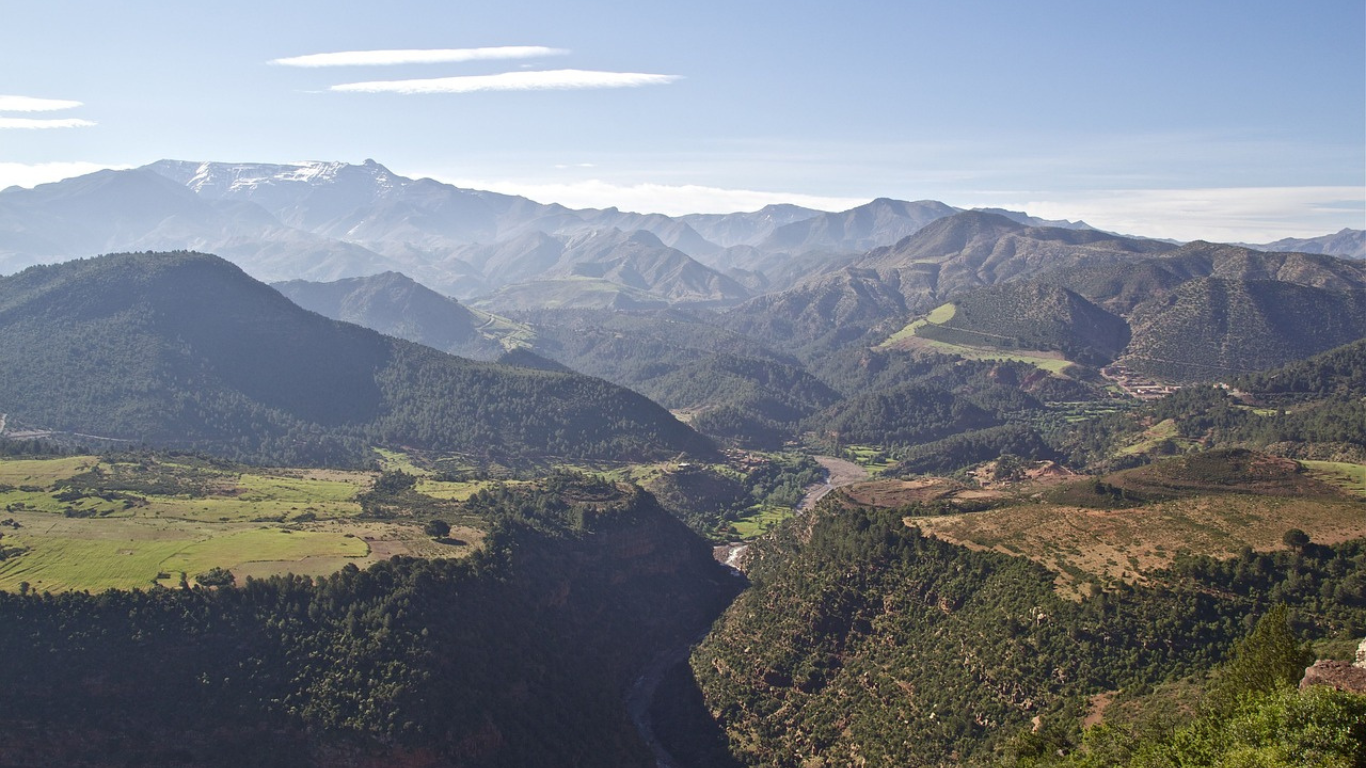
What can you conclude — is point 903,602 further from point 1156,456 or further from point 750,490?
point 1156,456

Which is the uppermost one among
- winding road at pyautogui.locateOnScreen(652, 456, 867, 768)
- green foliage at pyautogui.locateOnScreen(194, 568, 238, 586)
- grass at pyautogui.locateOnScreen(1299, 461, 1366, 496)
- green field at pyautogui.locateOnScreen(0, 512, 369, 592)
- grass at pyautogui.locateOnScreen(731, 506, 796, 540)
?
grass at pyautogui.locateOnScreen(1299, 461, 1366, 496)

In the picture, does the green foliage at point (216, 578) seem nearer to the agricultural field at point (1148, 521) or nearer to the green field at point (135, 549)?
the green field at point (135, 549)

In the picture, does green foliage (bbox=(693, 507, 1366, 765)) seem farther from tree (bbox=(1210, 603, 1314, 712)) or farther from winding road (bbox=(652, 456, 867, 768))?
winding road (bbox=(652, 456, 867, 768))

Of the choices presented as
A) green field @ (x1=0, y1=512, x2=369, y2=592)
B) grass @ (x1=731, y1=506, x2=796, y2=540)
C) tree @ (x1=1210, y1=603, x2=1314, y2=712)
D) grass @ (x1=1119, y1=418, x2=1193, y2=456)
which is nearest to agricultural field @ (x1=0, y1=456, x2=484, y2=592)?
green field @ (x1=0, y1=512, x2=369, y2=592)

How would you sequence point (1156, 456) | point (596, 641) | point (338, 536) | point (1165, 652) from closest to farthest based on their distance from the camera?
point (1165, 652)
point (338, 536)
point (596, 641)
point (1156, 456)

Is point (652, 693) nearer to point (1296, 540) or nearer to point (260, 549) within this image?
point (260, 549)

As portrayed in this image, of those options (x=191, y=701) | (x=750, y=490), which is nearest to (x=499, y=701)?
(x=191, y=701)

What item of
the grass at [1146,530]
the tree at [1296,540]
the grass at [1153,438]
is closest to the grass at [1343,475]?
the grass at [1146,530]

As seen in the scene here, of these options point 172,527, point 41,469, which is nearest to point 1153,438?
point 172,527
